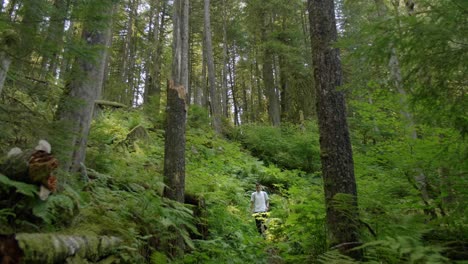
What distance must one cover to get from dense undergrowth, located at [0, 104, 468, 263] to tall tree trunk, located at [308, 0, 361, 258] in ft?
0.91

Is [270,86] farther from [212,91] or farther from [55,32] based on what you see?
[55,32]

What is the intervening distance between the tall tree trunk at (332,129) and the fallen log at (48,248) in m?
2.91

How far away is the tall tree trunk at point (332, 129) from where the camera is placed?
4.71 m

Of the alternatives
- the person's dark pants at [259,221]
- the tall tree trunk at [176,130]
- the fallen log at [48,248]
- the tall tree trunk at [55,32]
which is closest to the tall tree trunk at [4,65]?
the tall tree trunk at [55,32]

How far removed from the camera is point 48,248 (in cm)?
281

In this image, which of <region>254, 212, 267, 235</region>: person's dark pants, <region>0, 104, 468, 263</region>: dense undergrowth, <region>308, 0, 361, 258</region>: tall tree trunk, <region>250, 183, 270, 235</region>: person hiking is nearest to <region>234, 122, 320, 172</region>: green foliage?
<region>0, 104, 468, 263</region>: dense undergrowth

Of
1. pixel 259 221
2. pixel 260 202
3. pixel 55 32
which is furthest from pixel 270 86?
pixel 55 32

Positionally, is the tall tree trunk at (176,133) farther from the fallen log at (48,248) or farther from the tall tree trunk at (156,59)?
the tall tree trunk at (156,59)

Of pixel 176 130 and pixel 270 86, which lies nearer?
pixel 176 130

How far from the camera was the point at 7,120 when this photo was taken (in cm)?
382

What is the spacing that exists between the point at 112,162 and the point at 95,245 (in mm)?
3900

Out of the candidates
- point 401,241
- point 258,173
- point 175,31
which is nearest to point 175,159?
point 175,31

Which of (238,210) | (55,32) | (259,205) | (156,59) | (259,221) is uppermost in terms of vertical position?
(156,59)

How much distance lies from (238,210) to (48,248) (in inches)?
283
